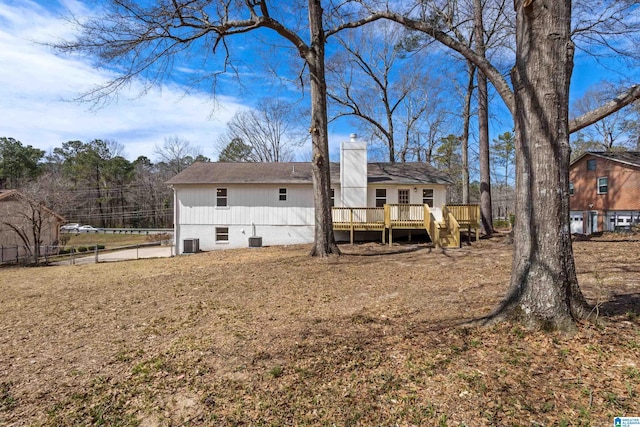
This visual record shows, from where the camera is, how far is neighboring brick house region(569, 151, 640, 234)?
2172cm

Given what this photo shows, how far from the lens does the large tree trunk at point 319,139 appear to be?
1013cm

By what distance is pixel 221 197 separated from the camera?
1734 centimetres

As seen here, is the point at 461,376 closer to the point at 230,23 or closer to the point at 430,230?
the point at 230,23

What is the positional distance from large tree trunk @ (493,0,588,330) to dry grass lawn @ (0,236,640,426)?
300 mm

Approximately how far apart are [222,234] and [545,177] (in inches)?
630

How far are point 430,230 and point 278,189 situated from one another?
8.13 m

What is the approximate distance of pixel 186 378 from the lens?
3.19 m

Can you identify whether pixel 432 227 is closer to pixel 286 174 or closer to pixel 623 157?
pixel 286 174

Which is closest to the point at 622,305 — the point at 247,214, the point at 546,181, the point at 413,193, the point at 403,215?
the point at 546,181

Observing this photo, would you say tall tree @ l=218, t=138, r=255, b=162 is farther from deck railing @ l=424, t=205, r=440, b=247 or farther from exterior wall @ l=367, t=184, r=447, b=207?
deck railing @ l=424, t=205, r=440, b=247

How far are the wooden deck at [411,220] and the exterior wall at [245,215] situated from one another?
277 centimetres

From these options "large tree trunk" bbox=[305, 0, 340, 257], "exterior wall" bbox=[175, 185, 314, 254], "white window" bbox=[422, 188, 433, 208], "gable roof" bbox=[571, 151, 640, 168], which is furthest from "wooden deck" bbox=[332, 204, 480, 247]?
"gable roof" bbox=[571, 151, 640, 168]

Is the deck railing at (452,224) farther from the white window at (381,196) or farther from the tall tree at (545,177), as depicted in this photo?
the tall tree at (545,177)

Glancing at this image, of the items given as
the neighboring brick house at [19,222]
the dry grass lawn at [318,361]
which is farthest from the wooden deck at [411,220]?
the neighboring brick house at [19,222]
